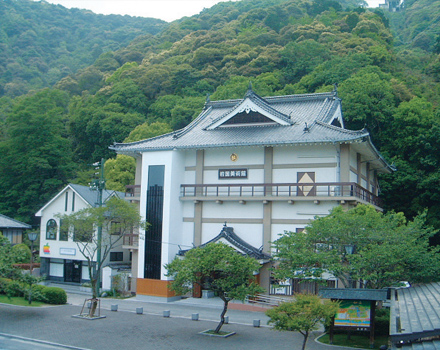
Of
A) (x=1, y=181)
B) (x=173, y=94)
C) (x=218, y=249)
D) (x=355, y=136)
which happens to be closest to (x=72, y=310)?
(x=218, y=249)

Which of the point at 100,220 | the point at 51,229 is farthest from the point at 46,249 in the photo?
the point at 100,220

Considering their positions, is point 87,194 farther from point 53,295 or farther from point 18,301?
point 18,301

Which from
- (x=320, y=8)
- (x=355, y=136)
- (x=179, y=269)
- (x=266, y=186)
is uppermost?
(x=320, y=8)

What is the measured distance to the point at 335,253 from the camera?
22.6 meters

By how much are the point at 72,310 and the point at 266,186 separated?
14431 millimetres

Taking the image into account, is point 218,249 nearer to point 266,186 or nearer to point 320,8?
point 266,186

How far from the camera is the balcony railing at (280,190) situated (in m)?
29.6

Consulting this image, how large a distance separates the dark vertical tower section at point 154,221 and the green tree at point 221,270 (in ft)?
36.0

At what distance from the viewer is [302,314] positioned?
56.6ft

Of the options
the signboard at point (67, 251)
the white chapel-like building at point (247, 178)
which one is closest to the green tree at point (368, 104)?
the white chapel-like building at point (247, 178)

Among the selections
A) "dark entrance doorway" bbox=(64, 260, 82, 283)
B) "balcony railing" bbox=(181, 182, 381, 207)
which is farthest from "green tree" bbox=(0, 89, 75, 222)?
"balcony railing" bbox=(181, 182, 381, 207)

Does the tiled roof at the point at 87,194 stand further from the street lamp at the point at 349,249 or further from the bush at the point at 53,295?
the street lamp at the point at 349,249

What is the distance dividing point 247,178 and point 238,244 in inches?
199

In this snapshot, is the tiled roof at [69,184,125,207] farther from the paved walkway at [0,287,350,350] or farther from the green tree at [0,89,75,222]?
the green tree at [0,89,75,222]
